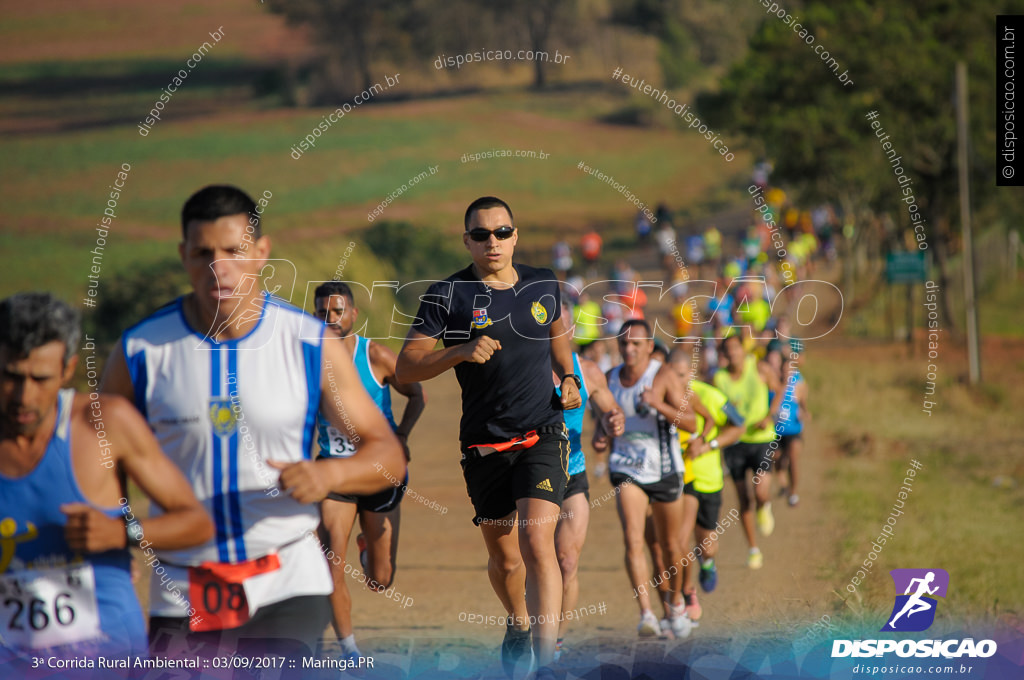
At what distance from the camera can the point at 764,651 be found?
6.51 meters

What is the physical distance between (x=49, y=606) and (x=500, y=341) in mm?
2627

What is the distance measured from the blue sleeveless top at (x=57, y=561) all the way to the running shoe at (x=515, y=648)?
8.43 feet

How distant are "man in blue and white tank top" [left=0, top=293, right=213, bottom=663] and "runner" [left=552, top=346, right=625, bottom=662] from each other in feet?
11.1

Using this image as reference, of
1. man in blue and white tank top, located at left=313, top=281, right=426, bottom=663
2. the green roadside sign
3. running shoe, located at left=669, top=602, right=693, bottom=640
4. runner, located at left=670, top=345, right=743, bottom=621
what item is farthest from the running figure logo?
the green roadside sign

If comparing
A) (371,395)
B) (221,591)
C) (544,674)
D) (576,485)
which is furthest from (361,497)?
(221,591)

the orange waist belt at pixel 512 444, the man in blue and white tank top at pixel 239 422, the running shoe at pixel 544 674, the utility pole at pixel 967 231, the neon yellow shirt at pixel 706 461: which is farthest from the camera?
the utility pole at pixel 967 231

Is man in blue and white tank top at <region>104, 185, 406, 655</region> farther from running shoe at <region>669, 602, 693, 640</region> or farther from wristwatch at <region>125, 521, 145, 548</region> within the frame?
running shoe at <region>669, 602, 693, 640</region>

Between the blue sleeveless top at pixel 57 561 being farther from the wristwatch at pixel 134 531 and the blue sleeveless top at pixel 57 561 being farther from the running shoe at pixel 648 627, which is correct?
the running shoe at pixel 648 627

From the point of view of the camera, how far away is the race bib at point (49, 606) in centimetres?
339

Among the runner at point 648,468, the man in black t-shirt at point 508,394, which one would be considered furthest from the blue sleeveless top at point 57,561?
the runner at point 648,468

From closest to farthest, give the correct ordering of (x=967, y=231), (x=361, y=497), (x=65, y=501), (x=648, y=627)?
(x=65, y=501)
(x=361, y=497)
(x=648, y=627)
(x=967, y=231)

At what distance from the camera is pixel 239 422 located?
11.7ft

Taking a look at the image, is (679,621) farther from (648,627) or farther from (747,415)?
(747,415)

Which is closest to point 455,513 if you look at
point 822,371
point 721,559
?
point 721,559
